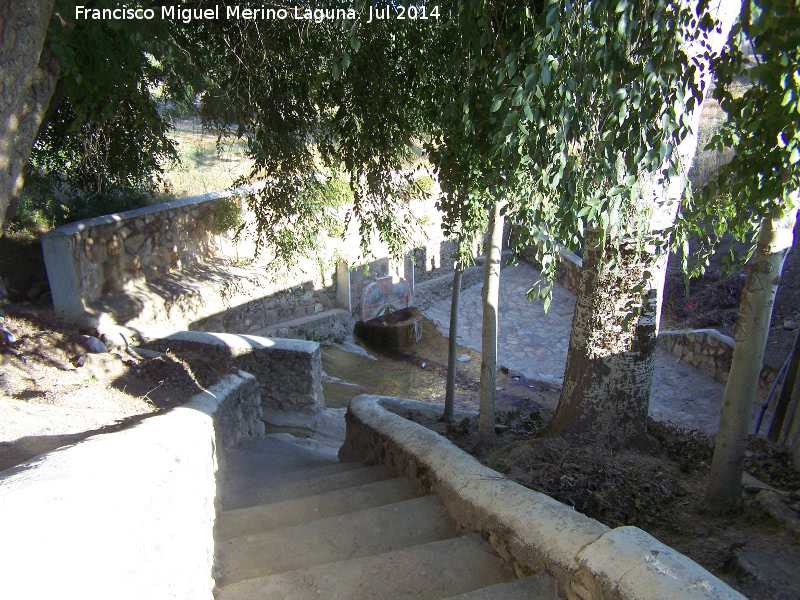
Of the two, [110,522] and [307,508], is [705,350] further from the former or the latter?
[110,522]

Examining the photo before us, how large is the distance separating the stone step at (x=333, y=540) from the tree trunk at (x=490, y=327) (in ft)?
5.22

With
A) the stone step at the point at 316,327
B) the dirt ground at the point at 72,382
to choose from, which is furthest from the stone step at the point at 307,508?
the stone step at the point at 316,327

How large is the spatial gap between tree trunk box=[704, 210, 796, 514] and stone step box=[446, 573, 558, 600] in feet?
5.52

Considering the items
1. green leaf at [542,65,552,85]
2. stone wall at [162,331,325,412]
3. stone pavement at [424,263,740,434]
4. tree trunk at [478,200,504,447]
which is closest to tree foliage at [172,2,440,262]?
tree trunk at [478,200,504,447]

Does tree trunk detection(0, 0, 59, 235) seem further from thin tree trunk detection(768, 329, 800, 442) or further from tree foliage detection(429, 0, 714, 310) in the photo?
thin tree trunk detection(768, 329, 800, 442)

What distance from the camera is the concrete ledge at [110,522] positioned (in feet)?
4.73

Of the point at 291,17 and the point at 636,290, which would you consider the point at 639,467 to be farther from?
the point at 291,17

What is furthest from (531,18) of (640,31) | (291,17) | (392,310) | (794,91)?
(392,310)

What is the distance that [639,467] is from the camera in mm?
3771

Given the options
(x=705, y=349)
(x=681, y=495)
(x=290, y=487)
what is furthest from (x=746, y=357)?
(x=705, y=349)

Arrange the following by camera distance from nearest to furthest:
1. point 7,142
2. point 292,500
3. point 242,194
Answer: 1. point 7,142
2. point 292,500
3. point 242,194

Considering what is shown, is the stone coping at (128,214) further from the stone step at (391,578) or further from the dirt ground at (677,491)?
the stone step at (391,578)

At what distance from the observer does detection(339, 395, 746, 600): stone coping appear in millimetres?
1645

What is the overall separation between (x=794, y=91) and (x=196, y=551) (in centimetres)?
288
